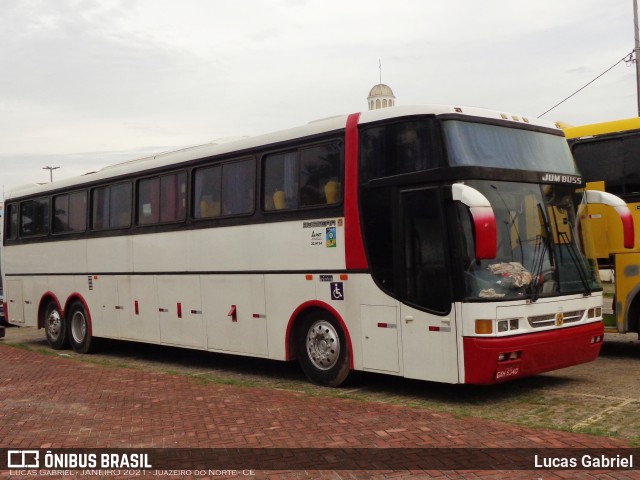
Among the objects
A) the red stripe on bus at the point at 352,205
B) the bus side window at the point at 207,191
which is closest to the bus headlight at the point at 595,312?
the red stripe on bus at the point at 352,205

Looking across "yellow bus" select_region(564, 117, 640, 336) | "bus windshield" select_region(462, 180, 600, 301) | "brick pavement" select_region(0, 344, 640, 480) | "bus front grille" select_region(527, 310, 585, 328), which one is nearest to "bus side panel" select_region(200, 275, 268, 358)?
"brick pavement" select_region(0, 344, 640, 480)

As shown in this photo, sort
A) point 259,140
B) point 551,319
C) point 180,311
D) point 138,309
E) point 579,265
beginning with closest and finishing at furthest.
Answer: point 551,319
point 579,265
point 259,140
point 180,311
point 138,309

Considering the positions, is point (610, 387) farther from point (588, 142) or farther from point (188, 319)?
point (188, 319)

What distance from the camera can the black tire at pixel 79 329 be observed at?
15.2 m

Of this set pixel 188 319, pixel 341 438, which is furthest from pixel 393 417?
pixel 188 319

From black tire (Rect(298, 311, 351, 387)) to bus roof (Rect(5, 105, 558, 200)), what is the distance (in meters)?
2.41

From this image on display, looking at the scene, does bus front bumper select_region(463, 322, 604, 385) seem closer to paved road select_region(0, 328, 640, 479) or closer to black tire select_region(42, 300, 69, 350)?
paved road select_region(0, 328, 640, 479)

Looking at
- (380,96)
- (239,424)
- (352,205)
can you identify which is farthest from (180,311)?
(380,96)

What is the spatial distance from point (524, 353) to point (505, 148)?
Answer: 7.67 ft

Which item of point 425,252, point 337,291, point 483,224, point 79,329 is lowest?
point 79,329

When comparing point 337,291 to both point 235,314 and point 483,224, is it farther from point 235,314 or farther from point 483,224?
point 483,224

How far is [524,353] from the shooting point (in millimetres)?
8320

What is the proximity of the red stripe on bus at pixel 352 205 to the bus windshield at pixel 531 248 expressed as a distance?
5.00 ft

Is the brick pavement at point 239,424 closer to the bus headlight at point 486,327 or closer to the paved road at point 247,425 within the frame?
the paved road at point 247,425
